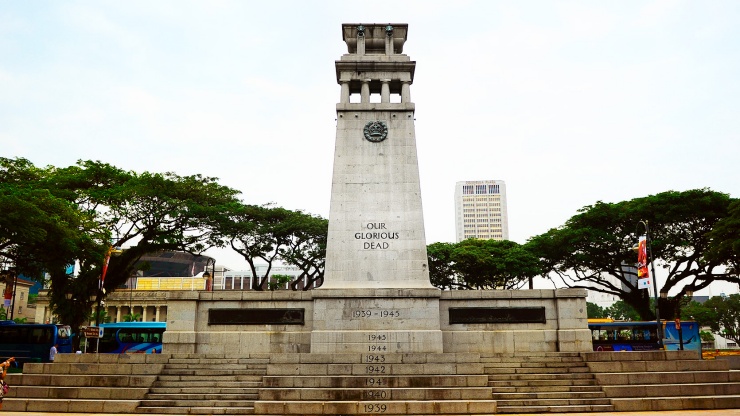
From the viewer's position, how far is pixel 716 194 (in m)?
38.1

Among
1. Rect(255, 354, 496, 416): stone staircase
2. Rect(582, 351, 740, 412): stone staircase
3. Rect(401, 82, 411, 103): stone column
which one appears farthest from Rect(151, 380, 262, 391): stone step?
Rect(401, 82, 411, 103): stone column

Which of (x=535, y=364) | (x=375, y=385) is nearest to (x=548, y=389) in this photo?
(x=535, y=364)

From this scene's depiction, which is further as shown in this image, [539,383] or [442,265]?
[442,265]

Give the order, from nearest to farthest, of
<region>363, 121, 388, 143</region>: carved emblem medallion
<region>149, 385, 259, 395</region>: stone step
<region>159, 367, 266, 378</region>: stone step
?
<region>149, 385, 259, 395</region>: stone step < <region>159, 367, 266, 378</region>: stone step < <region>363, 121, 388, 143</region>: carved emblem medallion

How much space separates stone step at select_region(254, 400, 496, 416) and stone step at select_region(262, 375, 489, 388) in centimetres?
96

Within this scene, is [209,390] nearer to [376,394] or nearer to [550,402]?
[376,394]

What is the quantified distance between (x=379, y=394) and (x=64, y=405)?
28.2ft

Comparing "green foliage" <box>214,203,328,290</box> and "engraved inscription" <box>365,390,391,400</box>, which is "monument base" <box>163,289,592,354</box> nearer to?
"engraved inscription" <box>365,390,391,400</box>

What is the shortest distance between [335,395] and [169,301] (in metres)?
7.66

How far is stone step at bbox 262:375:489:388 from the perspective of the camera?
1571cm

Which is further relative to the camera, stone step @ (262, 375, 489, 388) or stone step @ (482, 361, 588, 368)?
stone step @ (482, 361, 588, 368)

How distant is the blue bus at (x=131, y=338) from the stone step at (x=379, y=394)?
61.1 feet

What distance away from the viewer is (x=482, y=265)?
50.3 metres

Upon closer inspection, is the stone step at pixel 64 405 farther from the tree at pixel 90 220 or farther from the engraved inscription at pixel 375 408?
the tree at pixel 90 220
